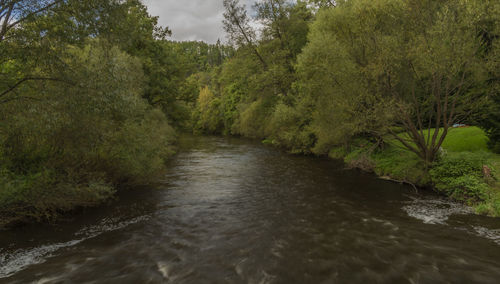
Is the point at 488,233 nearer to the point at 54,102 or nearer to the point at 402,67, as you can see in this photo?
the point at 402,67

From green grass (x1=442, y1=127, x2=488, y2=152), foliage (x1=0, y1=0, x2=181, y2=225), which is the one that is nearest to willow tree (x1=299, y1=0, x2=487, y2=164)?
green grass (x1=442, y1=127, x2=488, y2=152)

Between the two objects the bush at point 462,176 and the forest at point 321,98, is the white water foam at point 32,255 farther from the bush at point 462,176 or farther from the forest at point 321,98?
the bush at point 462,176

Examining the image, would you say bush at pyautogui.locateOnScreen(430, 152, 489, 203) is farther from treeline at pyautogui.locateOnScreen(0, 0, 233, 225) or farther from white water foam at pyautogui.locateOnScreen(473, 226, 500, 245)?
treeline at pyautogui.locateOnScreen(0, 0, 233, 225)

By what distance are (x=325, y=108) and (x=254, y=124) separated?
60.6 feet

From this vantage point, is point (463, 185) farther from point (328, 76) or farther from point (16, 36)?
point (16, 36)

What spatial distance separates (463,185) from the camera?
11797 mm

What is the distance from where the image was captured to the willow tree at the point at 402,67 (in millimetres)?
12273

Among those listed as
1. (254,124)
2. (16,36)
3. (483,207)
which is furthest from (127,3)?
(254,124)

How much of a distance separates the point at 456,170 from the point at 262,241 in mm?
10421

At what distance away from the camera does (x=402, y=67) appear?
14.7 m

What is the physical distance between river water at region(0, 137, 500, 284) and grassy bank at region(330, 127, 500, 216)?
0.98 m

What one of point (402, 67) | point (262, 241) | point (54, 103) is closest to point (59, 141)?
point (54, 103)

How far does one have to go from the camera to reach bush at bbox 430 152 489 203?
11.2 m

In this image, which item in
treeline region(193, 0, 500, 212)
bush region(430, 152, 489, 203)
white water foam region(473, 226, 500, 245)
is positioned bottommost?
white water foam region(473, 226, 500, 245)
